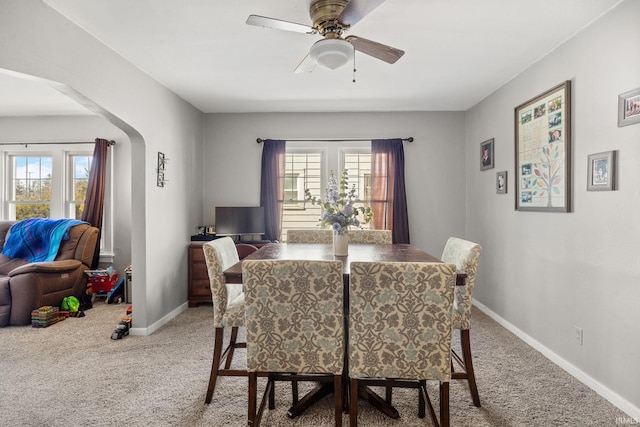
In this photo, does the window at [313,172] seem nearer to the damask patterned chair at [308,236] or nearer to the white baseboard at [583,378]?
the damask patterned chair at [308,236]

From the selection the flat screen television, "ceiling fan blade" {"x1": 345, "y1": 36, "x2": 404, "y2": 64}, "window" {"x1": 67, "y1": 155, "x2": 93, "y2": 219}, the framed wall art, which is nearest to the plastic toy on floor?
the flat screen television

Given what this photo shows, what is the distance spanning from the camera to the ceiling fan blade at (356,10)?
180 cm

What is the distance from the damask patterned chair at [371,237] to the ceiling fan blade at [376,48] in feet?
5.32

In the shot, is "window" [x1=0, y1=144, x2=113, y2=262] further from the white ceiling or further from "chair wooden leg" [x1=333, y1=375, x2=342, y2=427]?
"chair wooden leg" [x1=333, y1=375, x2=342, y2=427]

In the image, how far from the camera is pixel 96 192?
15.8 ft

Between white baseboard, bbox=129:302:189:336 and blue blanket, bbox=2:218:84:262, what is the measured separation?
1691mm

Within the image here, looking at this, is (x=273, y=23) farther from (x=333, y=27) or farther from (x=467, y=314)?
(x=467, y=314)

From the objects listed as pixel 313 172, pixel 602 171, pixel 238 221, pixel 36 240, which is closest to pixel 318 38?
pixel 602 171

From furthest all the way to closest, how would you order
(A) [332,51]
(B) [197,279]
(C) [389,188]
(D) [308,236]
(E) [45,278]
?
(C) [389,188] < (B) [197,279] < (E) [45,278] < (D) [308,236] < (A) [332,51]

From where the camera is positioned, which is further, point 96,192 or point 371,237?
point 96,192

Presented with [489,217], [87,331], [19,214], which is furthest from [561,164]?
[19,214]

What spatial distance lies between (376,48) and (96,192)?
14.2 feet

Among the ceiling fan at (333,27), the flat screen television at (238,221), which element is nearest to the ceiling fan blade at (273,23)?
the ceiling fan at (333,27)

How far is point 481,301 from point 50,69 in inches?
185
